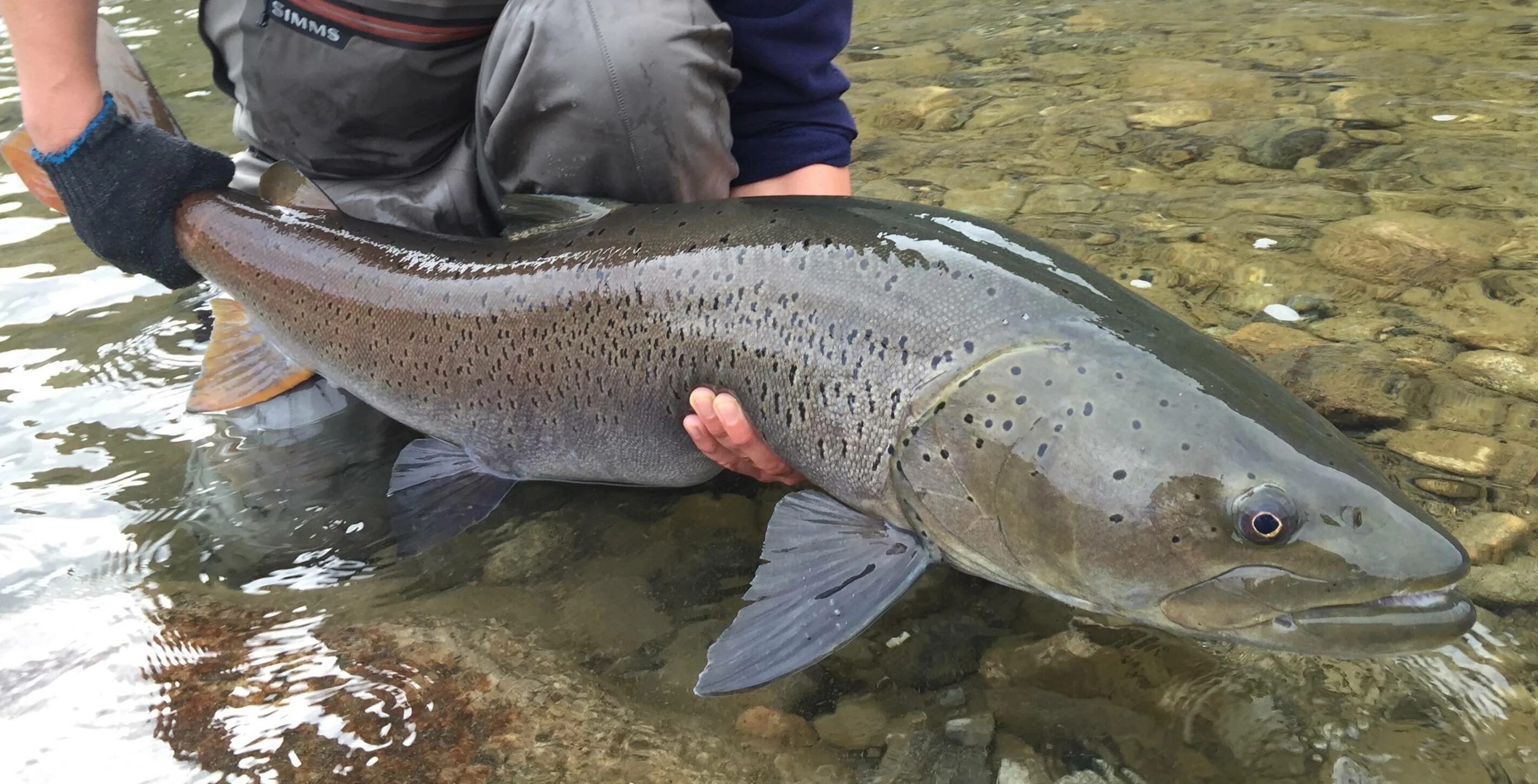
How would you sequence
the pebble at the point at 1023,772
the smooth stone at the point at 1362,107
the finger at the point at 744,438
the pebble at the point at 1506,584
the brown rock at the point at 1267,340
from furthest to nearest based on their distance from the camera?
1. the smooth stone at the point at 1362,107
2. the brown rock at the point at 1267,340
3. the finger at the point at 744,438
4. the pebble at the point at 1506,584
5. the pebble at the point at 1023,772

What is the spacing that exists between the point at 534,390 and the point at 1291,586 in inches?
68.4

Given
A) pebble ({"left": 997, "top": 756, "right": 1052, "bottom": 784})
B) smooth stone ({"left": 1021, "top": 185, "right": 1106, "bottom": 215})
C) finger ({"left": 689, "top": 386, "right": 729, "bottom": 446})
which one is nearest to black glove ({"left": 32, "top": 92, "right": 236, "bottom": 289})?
finger ({"left": 689, "top": 386, "right": 729, "bottom": 446})

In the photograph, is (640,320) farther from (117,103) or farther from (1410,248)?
(1410,248)

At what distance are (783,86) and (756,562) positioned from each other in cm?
144

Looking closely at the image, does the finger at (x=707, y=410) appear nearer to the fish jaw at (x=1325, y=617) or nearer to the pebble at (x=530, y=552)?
the pebble at (x=530, y=552)

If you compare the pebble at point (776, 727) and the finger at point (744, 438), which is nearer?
the pebble at point (776, 727)

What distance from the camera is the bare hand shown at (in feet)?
7.41

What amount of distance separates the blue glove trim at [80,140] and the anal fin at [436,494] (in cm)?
123

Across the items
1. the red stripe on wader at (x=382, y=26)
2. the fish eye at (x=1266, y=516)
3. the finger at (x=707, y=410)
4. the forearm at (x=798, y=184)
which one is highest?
the red stripe on wader at (x=382, y=26)

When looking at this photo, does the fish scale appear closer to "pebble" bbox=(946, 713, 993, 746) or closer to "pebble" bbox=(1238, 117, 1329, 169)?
"pebble" bbox=(946, 713, 993, 746)

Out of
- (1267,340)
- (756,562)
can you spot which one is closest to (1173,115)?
(1267,340)

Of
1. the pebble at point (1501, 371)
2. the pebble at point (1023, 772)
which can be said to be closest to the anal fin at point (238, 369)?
A: the pebble at point (1023, 772)

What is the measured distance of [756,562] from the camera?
8.21 feet

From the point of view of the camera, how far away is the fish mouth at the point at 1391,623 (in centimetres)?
161
